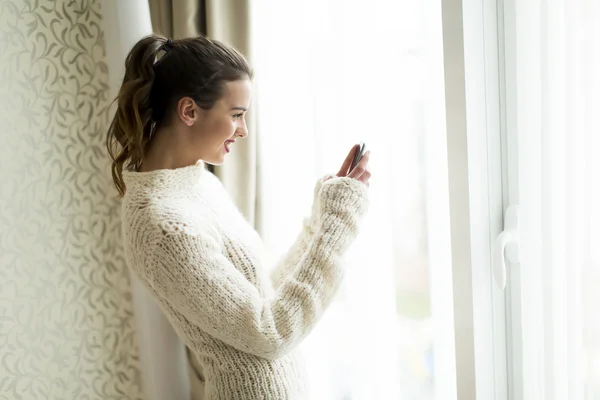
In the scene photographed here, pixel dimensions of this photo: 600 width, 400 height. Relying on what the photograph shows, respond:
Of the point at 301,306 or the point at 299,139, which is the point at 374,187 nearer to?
the point at 299,139

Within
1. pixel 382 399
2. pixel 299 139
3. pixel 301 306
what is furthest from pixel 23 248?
pixel 382 399

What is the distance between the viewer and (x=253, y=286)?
3.85 feet

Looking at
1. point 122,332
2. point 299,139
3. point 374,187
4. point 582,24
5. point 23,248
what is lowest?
point 122,332

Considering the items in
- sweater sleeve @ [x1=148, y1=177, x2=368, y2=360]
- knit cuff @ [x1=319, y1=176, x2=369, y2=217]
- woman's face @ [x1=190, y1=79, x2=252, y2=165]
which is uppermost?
woman's face @ [x1=190, y1=79, x2=252, y2=165]

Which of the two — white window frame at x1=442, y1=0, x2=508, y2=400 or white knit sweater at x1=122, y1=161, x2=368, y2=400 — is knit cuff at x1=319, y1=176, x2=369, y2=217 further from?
white window frame at x1=442, y1=0, x2=508, y2=400

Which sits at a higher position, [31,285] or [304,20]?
[304,20]

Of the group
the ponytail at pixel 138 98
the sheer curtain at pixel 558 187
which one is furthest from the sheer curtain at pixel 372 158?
the ponytail at pixel 138 98

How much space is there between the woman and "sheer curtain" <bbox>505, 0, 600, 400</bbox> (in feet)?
1.27

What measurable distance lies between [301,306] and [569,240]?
1.87 feet

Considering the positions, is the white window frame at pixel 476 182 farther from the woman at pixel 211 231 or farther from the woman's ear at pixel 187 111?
the woman's ear at pixel 187 111

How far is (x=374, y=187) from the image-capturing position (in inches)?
59.6

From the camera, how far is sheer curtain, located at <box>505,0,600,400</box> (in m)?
1.18

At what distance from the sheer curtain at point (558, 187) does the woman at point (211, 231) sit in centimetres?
39

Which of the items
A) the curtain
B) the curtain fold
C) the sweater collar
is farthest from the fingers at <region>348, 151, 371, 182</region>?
the curtain
